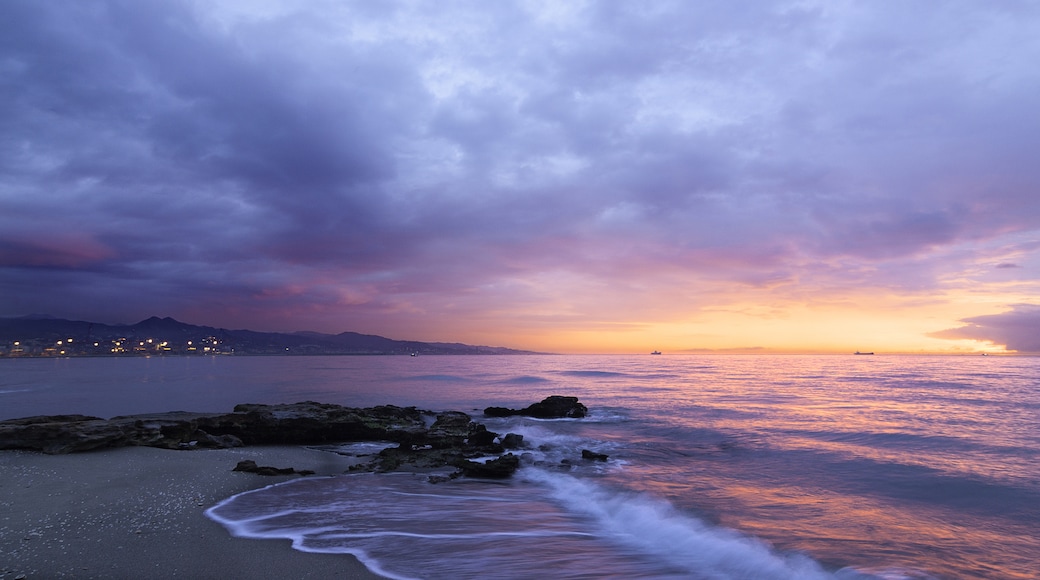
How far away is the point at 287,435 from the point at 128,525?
10451 mm

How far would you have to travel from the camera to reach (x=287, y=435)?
57.3 ft

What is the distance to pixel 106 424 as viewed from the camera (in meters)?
14.0

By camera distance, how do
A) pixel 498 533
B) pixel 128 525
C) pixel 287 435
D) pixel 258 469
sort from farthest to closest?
pixel 287 435 → pixel 258 469 → pixel 498 533 → pixel 128 525

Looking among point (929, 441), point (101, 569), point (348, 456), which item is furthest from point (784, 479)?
point (101, 569)

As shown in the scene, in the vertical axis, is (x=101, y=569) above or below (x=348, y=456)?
above

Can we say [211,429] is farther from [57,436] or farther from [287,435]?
[57,436]

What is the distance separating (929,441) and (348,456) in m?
20.6

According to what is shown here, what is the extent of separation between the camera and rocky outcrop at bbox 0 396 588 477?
12.7m

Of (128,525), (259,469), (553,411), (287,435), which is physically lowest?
(553,411)

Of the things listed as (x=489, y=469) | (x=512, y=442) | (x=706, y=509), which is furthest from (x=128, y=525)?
(x=512, y=442)

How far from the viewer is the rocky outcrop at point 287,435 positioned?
12719 mm

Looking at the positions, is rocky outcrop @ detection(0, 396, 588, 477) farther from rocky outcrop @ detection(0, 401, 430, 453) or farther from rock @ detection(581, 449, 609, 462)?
rock @ detection(581, 449, 609, 462)

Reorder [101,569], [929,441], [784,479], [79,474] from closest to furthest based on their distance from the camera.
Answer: [101,569], [79,474], [784,479], [929,441]

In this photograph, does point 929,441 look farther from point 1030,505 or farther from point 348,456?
point 348,456
